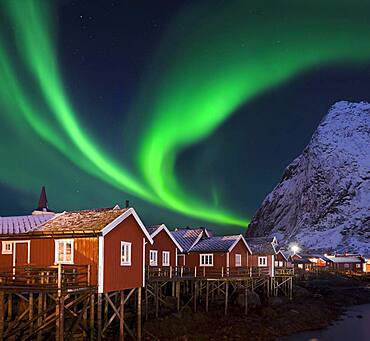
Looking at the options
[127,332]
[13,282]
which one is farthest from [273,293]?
[13,282]

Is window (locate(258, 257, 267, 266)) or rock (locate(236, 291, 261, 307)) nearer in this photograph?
rock (locate(236, 291, 261, 307))

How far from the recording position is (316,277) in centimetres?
10406

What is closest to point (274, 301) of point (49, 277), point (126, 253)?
point (126, 253)

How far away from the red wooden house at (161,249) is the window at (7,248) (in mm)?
15112

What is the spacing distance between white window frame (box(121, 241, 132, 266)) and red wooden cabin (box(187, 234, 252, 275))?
902 inches

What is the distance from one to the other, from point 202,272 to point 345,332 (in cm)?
1411

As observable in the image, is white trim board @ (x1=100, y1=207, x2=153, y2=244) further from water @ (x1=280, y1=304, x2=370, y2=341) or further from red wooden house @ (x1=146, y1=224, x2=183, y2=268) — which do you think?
water @ (x1=280, y1=304, x2=370, y2=341)

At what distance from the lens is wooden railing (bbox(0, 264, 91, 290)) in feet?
85.6

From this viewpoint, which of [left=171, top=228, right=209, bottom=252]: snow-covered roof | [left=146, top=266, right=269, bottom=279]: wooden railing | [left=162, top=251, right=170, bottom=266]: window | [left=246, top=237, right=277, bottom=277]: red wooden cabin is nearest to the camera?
[left=146, top=266, right=269, bottom=279]: wooden railing

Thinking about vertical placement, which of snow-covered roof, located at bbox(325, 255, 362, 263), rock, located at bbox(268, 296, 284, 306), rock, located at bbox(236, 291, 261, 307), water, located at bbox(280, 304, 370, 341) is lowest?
water, located at bbox(280, 304, 370, 341)

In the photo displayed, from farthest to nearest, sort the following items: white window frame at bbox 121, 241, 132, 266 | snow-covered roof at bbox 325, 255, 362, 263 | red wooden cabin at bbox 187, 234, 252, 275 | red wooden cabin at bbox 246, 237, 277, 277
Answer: snow-covered roof at bbox 325, 255, 362, 263 → red wooden cabin at bbox 246, 237, 277, 277 → red wooden cabin at bbox 187, 234, 252, 275 → white window frame at bbox 121, 241, 132, 266

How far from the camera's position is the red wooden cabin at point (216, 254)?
181 ft

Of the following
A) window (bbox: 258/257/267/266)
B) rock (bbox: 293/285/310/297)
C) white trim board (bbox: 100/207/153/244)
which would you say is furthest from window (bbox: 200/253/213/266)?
white trim board (bbox: 100/207/153/244)

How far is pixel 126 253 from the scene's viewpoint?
31.4 m
